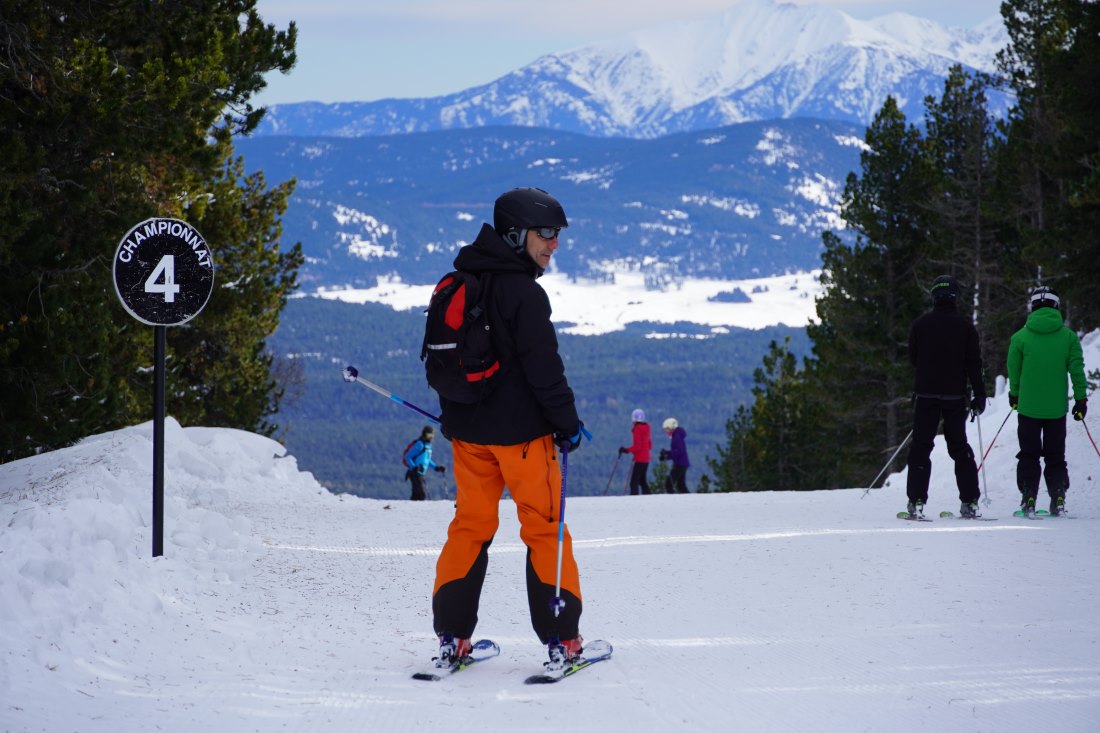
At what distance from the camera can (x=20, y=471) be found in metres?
11.5

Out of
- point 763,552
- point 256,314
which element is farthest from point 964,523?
point 256,314

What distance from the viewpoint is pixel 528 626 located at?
6715mm

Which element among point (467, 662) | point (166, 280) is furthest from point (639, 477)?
point (467, 662)

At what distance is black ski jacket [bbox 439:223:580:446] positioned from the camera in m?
5.13

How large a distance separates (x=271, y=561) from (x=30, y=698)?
4312mm

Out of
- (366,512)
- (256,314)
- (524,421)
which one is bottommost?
(366,512)

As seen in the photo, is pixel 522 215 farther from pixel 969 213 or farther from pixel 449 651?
pixel 969 213

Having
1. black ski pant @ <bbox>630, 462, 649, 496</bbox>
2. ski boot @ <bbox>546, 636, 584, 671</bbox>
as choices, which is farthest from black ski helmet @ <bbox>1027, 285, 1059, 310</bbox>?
black ski pant @ <bbox>630, 462, 649, 496</bbox>

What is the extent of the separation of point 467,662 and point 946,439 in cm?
611

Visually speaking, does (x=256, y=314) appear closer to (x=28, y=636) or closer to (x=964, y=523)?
(x=964, y=523)

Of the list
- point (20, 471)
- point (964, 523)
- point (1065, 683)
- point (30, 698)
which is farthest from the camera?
point (20, 471)

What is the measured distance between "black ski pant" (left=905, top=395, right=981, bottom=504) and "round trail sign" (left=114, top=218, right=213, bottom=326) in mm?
5917

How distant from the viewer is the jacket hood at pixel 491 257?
521cm

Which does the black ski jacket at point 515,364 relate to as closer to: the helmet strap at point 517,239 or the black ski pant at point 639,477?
the helmet strap at point 517,239
